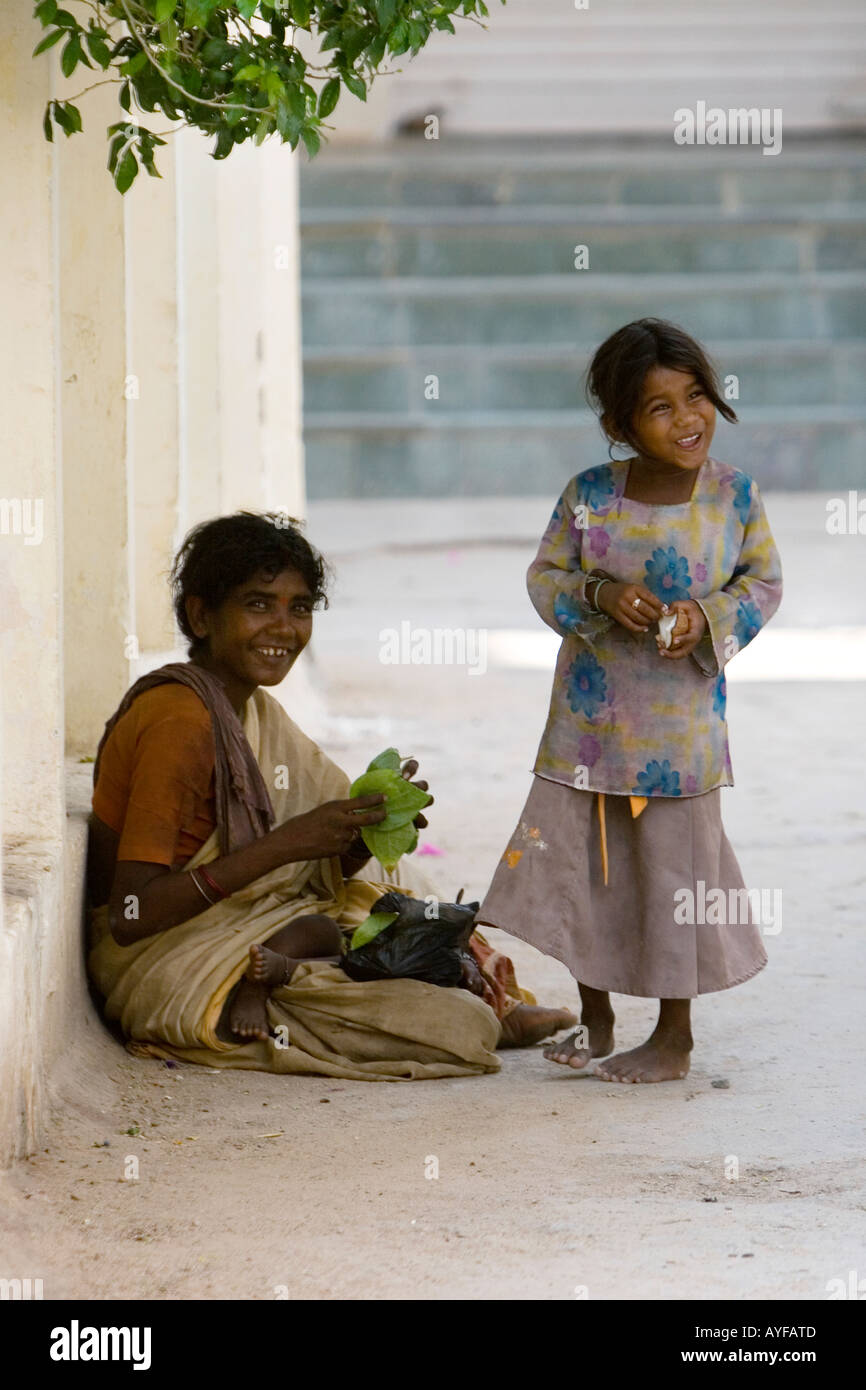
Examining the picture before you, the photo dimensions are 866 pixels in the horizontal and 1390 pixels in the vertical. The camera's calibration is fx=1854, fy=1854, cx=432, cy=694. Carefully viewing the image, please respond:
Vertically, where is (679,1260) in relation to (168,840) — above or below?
below

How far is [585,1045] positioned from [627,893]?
37 cm

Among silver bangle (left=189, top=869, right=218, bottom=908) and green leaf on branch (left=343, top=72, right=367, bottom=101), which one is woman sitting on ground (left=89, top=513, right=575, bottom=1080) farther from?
green leaf on branch (left=343, top=72, right=367, bottom=101)

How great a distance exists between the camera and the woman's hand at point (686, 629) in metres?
3.69

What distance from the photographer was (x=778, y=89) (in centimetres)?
2130

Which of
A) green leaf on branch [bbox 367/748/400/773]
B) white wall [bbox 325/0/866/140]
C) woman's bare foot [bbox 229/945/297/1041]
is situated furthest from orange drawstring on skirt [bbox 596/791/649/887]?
white wall [bbox 325/0/866/140]

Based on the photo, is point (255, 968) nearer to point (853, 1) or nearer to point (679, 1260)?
point (679, 1260)

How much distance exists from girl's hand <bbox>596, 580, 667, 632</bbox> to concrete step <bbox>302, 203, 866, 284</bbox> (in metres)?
16.5

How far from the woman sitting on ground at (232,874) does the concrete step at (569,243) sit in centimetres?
1623

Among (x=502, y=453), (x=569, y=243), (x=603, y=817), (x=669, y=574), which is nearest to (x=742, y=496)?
(x=669, y=574)

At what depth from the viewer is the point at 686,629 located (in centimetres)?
369

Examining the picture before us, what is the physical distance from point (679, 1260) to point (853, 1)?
2141 centimetres

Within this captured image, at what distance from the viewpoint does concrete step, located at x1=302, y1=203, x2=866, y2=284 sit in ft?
64.7

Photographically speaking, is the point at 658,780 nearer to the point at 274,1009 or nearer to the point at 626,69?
the point at 274,1009

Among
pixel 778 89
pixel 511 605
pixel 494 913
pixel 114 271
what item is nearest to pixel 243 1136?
pixel 494 913
